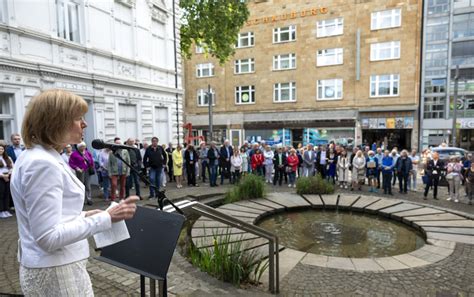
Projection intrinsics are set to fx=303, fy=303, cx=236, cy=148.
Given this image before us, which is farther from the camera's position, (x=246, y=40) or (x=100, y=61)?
(x=246, y=40)

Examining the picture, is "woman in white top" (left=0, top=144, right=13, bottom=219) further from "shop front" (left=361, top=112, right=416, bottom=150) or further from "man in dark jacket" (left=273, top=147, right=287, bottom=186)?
"shop front" (left=361, top=112, right=416, bottom=150)

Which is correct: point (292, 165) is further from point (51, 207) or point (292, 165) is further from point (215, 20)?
point (51, 207)

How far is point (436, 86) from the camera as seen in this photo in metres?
27.5

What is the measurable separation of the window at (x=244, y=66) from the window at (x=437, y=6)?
16.9 meters

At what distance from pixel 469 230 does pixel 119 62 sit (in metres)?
13.6

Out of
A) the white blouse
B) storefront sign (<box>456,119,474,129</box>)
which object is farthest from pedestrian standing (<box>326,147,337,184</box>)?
storefront sign (<box>456,119,474,129</box>)

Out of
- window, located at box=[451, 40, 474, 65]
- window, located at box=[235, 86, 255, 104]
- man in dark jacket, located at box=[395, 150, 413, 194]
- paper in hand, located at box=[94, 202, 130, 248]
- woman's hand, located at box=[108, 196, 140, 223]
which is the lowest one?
man in dark jacket, located at box=[395, 150, 413, 194]

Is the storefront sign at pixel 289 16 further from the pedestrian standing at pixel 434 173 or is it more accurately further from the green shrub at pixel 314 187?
the green shrub at pixel 314 187

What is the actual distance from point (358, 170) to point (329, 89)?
18963mm

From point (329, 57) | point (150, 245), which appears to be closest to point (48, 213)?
point (150, 245)

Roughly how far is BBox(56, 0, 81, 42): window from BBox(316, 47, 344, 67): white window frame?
74.5ft

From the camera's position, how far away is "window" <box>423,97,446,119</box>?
27359 millimetres

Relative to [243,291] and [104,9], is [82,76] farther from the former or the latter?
[243,291]

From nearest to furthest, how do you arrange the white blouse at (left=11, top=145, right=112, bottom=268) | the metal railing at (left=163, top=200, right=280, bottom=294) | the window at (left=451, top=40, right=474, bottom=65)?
1. the white blouse at (left=11, top=145, right=112, bottom=268)
2. the metal railing at (left=163, top=200, right=280, bottom=294)
3. the window at (left=451, top=40, right=474, bottom=65)
